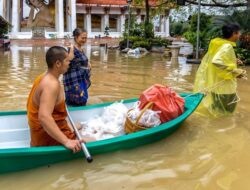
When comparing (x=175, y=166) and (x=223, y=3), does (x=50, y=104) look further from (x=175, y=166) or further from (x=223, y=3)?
(x=223, y=3)

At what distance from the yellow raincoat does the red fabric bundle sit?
3.34 ft

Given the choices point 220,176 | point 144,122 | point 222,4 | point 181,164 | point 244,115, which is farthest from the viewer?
point 222,4

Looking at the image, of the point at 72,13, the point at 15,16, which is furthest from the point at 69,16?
the point at 15,16

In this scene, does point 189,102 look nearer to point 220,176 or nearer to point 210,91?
point 210,91

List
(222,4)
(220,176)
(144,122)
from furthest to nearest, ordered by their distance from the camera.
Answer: (222,4) < (144,122) < (220,176)

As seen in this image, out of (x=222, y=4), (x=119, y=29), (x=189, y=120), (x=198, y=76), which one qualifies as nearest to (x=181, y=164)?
(x=189, y=120)

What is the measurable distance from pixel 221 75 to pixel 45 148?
3227 millimetres

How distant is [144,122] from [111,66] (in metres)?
9.49

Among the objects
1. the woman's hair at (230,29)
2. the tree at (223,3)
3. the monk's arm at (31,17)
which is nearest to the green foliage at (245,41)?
the tree at (223,3)

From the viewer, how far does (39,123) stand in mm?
3781

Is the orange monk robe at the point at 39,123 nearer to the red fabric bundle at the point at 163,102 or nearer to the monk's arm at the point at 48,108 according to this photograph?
the monk's arm at the point at 48,108

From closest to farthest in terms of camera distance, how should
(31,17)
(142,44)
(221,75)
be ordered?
(221,75) → (142,44) → (31,17)

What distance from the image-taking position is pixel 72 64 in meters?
5.38

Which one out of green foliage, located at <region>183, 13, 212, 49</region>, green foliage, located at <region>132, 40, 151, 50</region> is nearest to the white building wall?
green foliage, located at <region>132, 40, 151, 50</region>
